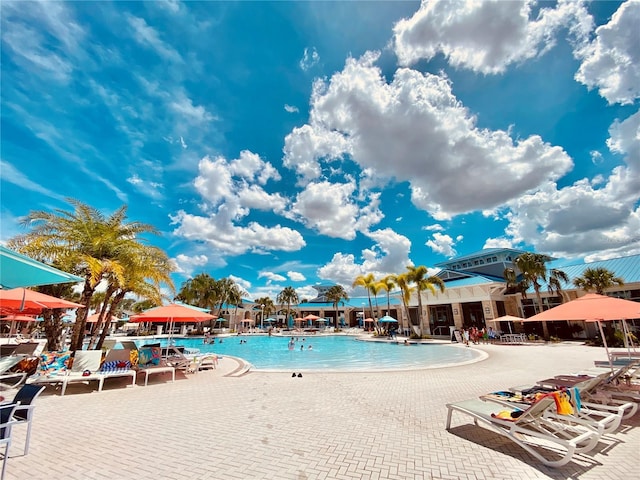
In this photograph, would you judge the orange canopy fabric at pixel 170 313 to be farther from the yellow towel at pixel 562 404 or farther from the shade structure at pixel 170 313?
the yellow towel at pixel 562 404

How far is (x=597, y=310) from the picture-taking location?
23.3 feet

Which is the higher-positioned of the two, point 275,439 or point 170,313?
point 170,313

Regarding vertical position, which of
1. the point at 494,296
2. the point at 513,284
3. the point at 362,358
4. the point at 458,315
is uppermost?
the point at 513,284

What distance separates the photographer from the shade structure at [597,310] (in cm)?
673

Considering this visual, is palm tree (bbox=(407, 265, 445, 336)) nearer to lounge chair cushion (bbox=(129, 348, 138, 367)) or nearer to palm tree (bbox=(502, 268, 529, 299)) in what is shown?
palm tree (bbox=(502, 268, 529, 299))

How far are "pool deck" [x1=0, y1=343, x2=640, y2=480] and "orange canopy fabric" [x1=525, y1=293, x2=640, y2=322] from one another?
207 cm

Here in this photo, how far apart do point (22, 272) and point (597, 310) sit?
11504 mm

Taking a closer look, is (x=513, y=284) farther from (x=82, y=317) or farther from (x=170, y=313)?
(x=82, y=317)

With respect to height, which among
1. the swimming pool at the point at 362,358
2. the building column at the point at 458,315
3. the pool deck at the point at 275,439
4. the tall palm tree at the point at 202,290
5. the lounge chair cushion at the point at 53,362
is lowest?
the swimming pool at the point at 362,358

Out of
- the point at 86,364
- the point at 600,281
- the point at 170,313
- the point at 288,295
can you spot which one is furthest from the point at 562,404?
the point at 288,295

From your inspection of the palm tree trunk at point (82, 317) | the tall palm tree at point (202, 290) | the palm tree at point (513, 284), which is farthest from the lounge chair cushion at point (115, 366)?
the tall palm tree at point (202, 290)

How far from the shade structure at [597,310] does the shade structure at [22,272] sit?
407 inches

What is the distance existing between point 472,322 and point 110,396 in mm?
42872

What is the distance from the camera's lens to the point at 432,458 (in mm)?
4062
